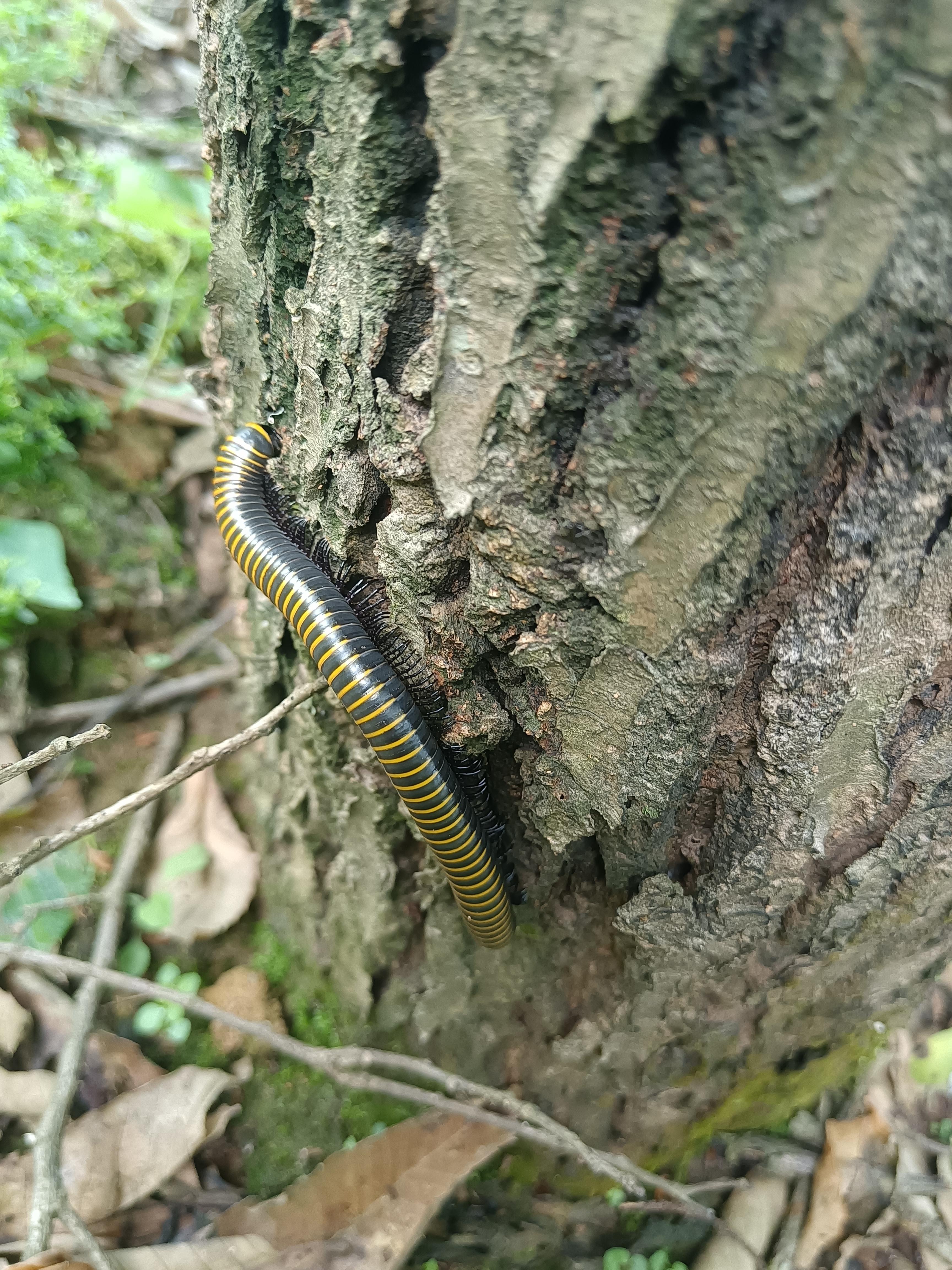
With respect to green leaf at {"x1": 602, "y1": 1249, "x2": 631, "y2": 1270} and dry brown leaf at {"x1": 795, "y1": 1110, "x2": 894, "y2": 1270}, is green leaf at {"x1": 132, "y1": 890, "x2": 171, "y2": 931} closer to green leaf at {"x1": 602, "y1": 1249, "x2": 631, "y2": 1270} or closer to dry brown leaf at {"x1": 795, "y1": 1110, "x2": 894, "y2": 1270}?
green leaf at {"x1": 602, "y1": 1249, "x2": 631, "y2": 1270}

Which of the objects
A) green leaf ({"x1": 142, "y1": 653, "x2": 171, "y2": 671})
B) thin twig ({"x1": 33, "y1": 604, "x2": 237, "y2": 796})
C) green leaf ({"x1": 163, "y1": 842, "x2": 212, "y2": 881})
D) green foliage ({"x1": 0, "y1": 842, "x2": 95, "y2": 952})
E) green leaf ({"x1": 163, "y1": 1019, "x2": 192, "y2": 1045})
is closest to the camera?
green leaf ({"x1": 163, "y1": 1019, "x2": 192, "y2": 1045})

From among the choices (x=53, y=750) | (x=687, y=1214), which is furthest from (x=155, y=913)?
(x=687, y=1214)

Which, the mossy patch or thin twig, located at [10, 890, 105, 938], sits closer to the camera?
the mossy patch

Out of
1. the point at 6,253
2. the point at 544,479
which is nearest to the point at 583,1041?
the point at 544,479

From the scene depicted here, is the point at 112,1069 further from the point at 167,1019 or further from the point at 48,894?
the point at 48,894

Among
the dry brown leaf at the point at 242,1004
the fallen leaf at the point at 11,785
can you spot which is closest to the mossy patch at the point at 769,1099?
the dry brown leaf at the point at 242,1004

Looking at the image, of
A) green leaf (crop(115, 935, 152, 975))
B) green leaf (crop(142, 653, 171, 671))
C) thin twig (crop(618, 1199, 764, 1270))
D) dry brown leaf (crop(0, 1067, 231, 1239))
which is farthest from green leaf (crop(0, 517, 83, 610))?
thin twig (crop(618, 1199, 764, 1270))
